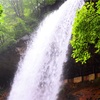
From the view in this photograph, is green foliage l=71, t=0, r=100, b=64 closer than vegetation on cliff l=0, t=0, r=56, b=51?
Yes

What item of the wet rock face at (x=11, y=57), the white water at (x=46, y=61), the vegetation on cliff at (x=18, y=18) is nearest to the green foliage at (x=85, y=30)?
the white water at (x=46, y=61)

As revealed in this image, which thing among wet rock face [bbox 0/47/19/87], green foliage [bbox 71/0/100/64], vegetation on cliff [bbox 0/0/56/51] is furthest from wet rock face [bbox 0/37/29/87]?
green foliage [bbox 71/0/100/64]

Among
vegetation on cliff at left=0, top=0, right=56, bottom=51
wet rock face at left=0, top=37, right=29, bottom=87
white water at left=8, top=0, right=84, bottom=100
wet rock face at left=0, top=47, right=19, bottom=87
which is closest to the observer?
white water at left=8, top=0, right=84, bottom=100

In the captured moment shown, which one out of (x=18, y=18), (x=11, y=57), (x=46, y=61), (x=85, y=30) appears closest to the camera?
(x=85, y=30)

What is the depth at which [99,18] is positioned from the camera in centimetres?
1065

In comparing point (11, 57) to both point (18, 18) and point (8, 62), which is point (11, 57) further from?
point (18, 18)

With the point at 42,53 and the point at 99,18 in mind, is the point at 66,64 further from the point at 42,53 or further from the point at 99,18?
the point at 99,18

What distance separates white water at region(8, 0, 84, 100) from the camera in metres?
19.3

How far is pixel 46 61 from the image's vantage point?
20.2 m

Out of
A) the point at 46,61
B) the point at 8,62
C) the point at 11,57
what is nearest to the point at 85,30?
the point at 46,61

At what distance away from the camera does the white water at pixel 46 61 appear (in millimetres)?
19266

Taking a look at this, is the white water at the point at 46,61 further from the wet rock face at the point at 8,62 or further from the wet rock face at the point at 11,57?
the wet rock face at the point at 8,62

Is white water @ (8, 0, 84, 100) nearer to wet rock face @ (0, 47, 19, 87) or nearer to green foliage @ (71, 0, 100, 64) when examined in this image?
wet rock face @ (0, 47, 19, 87)

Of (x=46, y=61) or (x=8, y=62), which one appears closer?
(x=46, y=61)
